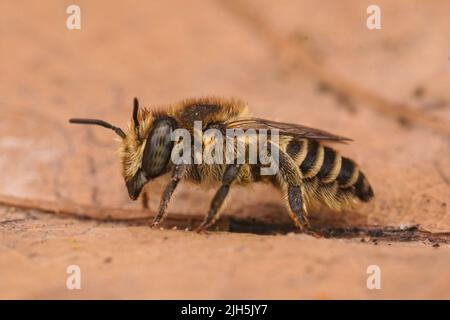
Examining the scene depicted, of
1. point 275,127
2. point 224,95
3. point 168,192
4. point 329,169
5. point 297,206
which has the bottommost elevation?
point 297,206

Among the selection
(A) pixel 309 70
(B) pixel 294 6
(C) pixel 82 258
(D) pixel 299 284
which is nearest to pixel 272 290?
(D) pixel 299 284

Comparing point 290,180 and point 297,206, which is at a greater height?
point 290,180

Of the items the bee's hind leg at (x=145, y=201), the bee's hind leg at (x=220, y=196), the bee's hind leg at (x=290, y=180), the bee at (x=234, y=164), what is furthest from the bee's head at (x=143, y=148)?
the bee's hind leg at (x=290, y=180)

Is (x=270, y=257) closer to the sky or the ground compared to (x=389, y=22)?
closer to the ground

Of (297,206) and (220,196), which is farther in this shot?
(297,206)

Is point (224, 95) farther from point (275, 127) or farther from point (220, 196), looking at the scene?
point (220, 196)

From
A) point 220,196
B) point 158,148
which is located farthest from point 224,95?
point 220,196
